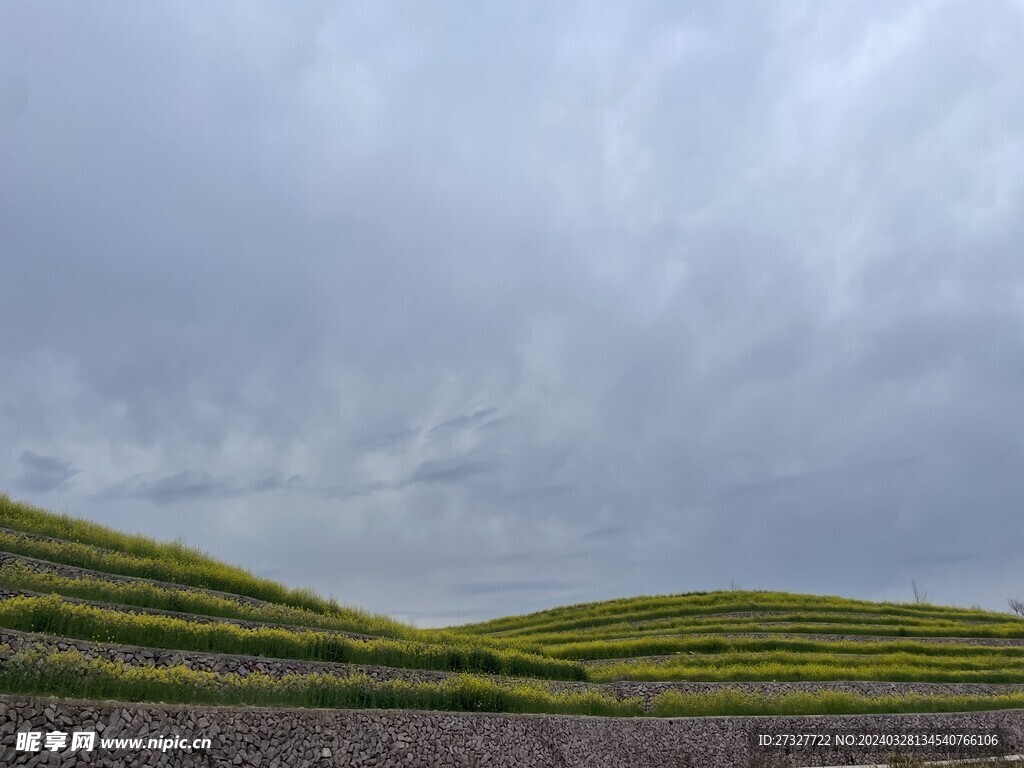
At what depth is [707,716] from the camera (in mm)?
26938

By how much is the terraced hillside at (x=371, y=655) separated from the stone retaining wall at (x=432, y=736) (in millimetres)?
1090

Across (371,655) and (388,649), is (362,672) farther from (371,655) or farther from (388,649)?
(388,649)

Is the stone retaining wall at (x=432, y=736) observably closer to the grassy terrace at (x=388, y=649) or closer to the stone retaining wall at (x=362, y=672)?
the grassy terrace at (x=388, y=649)

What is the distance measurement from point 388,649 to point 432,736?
6.53 meters

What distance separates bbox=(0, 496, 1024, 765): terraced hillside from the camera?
713 inches

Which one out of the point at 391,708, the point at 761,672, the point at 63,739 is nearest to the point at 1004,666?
the point at 761,672

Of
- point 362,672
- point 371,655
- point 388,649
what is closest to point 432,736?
point 362,672

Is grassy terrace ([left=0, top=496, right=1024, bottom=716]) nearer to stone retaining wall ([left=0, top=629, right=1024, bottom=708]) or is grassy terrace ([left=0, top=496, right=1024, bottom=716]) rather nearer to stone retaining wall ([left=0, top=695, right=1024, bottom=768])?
stone retaining wall ([left=0, top=629, right=1024, bottom=708])

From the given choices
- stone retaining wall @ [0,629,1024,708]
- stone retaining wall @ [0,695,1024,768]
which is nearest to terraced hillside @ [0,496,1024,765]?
stone retaining wall @ [0,629,1024,708]

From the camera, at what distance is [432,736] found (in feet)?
63.1

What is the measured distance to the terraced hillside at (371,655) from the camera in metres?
18.1

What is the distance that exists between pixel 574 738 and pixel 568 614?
4039 cm

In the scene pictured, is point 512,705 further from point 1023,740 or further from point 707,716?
point 1023,740

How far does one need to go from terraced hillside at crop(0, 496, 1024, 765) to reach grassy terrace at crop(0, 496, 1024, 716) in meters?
0.07
